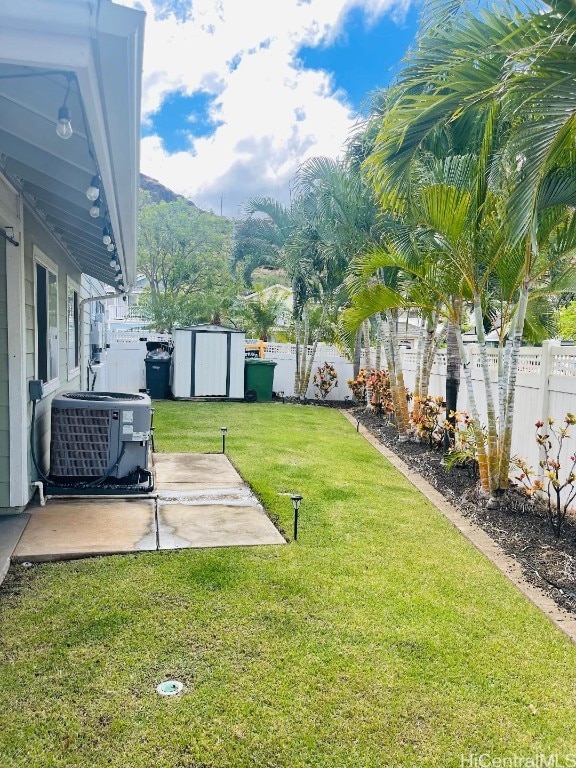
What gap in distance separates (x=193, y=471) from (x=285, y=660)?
361 centimetres

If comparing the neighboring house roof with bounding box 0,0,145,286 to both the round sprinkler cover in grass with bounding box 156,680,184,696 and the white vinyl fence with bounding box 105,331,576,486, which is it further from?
the white vinyl fence with bounding box 105,331,576,486

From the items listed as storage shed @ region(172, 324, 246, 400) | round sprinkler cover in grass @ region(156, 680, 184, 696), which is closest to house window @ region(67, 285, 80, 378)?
storage shed @ region(172, 324, 246, 400)

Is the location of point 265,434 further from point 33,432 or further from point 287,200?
point 287,200

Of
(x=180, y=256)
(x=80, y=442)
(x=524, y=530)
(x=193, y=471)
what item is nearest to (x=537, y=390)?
(x=524, y=530)

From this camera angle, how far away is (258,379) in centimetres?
1285

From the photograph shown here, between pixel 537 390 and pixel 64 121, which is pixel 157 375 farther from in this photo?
pixel 64 121

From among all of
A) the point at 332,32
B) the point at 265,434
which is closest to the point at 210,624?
the point at 265,434

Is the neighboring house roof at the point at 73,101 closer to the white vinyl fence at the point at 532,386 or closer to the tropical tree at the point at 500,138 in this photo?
the tropical tree at the point at 500,138

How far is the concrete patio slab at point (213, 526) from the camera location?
157 inches

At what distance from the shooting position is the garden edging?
10.5 feet

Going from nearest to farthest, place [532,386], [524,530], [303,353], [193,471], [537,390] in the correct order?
[524,530] < [537,390] < [532,386] < [193,471] < [303,353]

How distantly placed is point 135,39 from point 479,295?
4.12m

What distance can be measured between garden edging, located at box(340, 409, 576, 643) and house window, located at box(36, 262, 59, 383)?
407 cm

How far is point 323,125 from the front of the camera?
49.4 feet
